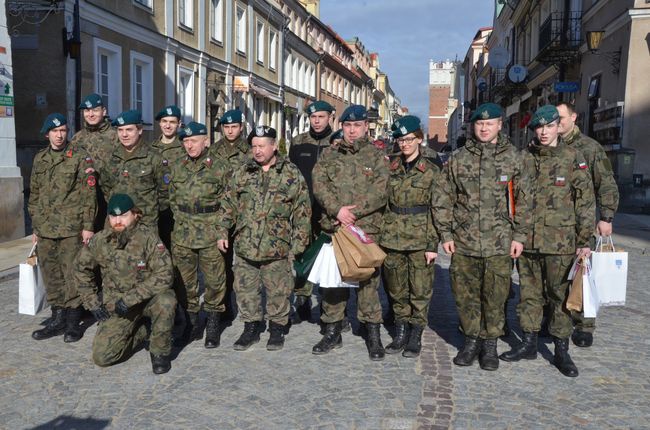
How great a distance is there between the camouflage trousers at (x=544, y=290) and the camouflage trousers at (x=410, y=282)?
2.47ft

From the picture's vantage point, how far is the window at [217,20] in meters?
22.0

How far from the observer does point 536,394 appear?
4199mm

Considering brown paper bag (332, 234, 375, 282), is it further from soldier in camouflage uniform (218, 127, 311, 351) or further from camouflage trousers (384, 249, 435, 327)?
soldier in camouflage uniform (218, 127, 311, 351)

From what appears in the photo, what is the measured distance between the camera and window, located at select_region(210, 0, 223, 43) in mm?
21953

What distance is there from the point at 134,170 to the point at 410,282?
8.75 ft

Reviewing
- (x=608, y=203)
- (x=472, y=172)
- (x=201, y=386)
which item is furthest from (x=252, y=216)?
(x=608, y=203)

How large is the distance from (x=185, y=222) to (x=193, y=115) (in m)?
15.9

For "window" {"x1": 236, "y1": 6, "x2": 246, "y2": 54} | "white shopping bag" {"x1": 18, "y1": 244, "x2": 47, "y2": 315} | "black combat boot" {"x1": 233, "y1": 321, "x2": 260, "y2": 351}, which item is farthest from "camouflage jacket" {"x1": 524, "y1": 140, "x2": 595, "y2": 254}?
"window" {"x1": 236, "y1": 6, "x2": 246, "y2": 54}

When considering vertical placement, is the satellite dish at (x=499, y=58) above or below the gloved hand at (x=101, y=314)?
above

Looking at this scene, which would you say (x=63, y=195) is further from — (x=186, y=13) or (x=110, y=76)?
(x=186, y=13)

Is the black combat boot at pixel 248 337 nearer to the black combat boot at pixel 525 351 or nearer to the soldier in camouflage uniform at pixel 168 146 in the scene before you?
the soldier in camouflage uniform at pixel 168 146

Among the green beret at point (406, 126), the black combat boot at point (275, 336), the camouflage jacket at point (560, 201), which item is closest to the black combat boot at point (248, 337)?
the black combat boot at point (275, 336)

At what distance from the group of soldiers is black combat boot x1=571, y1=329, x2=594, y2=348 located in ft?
0.05

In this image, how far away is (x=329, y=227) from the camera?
515 cm
